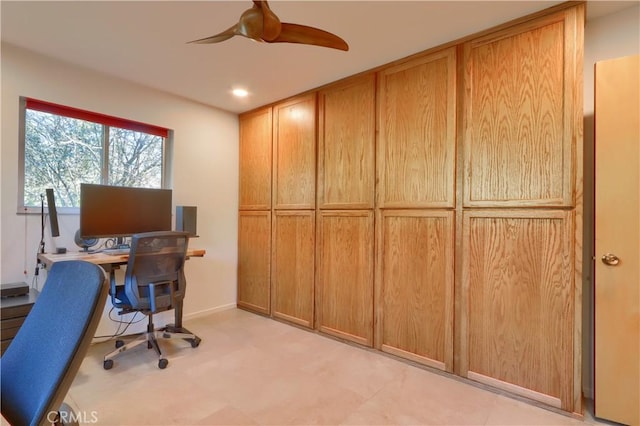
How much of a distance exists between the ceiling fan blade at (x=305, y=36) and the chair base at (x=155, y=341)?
8.20ft

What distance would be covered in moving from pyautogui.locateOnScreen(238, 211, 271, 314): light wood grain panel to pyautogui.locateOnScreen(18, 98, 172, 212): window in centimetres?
111

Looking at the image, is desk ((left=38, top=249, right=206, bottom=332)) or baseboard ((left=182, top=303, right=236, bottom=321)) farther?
baseboard ((left=182, top=303, right=236, bottom=321))

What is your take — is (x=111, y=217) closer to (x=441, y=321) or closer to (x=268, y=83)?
(x=268, y=83)

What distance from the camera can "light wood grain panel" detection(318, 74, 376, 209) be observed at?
294 centimetres

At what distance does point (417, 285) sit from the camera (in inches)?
103

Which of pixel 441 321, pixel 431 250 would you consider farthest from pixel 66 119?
pixel 441 321

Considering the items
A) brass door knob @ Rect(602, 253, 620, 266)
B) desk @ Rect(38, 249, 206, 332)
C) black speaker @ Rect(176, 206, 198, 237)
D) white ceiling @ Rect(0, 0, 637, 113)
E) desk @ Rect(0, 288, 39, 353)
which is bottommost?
desk @ Rect(0, 288, 39, 353)

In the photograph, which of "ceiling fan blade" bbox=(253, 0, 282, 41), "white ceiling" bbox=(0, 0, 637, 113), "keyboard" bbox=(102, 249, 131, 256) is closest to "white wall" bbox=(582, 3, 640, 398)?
"white ceiling" bbox=(0, 0, 637, 113)

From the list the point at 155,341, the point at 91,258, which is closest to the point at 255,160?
the point at 91,258

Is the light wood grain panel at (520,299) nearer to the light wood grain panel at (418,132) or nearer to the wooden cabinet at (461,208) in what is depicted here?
the wooden cabinet at (461,208)

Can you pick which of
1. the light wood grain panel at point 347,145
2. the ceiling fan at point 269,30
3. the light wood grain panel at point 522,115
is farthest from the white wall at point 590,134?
the ceiling fan at point 269,30

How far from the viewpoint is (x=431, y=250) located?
254cm

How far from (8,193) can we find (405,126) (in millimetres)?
3277

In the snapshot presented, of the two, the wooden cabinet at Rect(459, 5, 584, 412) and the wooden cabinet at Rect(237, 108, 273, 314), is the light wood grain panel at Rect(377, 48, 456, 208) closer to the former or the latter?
the wooden cabinet at Rect(459, 5, 584, 412)
